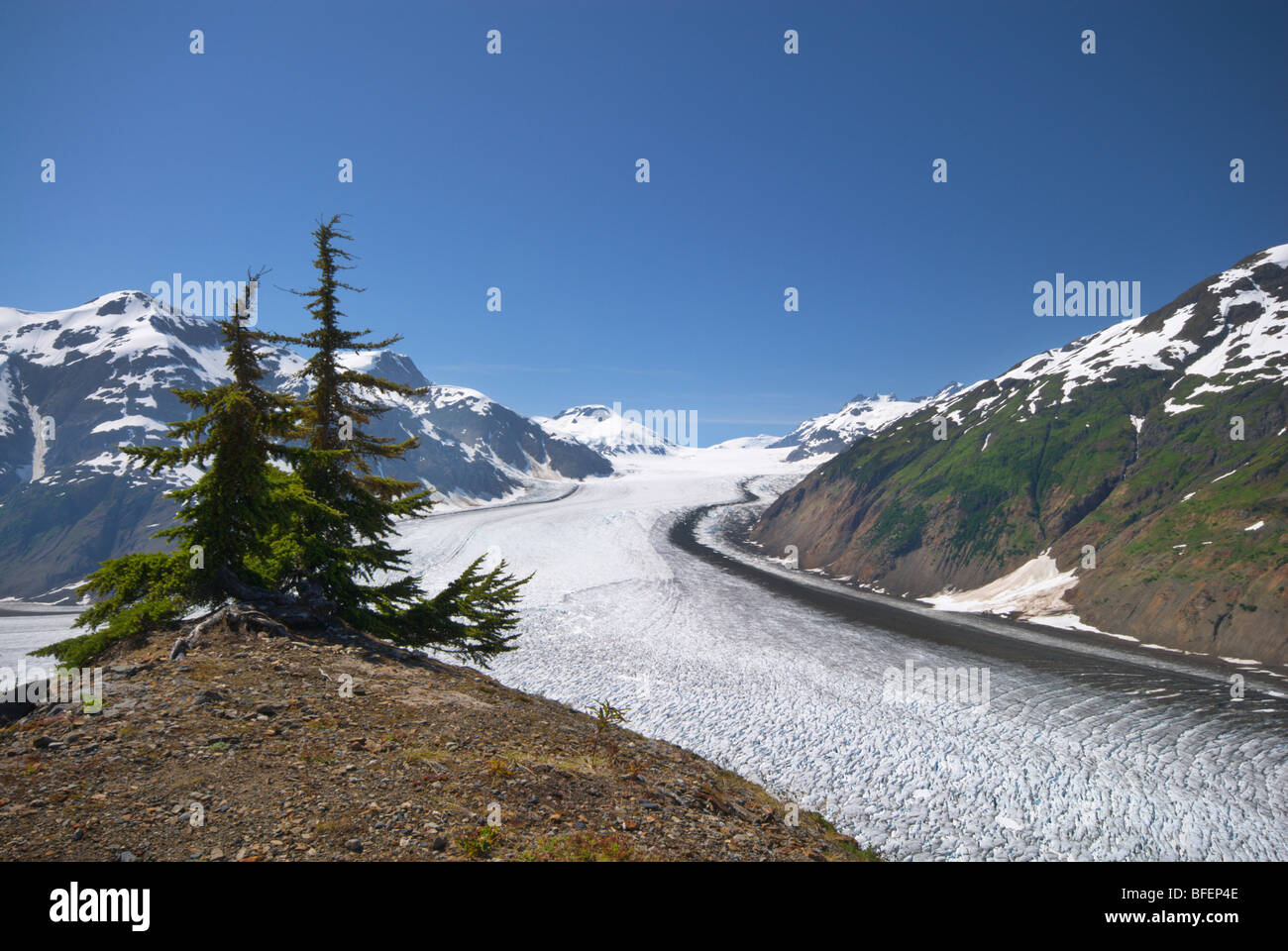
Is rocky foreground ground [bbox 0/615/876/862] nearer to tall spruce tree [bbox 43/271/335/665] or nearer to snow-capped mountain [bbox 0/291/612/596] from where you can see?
tall spruce tree [bbox 43/271/335/665]

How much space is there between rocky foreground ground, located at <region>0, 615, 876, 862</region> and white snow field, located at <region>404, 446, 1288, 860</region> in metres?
10.4

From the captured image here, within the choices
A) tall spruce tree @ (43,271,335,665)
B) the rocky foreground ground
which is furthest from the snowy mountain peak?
tall spruce tree @ (43,271,335,665)

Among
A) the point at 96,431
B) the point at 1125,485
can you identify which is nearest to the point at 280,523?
the point at 1125,485

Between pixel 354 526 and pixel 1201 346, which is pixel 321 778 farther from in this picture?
pixel 1201 346

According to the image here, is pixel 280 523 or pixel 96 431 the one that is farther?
pixel 96 431

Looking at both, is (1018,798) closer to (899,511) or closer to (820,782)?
(820,782)

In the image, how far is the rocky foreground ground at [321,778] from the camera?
19.2ft

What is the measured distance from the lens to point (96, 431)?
499 ft

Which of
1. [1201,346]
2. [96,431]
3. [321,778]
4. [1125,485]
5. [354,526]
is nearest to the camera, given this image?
[321,778]

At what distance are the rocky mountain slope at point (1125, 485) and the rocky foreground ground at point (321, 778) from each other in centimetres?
3672

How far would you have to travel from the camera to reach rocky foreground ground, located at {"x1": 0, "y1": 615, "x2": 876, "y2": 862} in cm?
584

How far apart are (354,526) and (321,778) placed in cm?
902

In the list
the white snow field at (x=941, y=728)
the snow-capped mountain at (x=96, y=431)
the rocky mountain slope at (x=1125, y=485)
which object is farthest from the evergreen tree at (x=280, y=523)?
the snow-capped mountain at (x=96, y=431)
